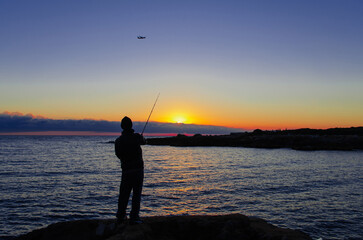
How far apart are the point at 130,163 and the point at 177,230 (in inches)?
86.1

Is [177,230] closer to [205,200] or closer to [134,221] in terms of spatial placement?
[134,221]

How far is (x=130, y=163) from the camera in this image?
22.3 feet

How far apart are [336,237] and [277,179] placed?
1162 cm

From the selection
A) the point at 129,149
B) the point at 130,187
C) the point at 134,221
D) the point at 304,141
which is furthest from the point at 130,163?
the point at 304,141

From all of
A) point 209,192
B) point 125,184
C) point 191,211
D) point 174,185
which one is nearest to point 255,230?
point 125,184

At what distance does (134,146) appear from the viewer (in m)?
6.77

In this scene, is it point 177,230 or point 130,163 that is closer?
point 130,163

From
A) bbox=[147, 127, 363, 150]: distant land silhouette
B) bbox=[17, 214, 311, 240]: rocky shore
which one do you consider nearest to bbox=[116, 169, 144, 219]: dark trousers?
bbox=[17, 214, 311, 240]: rocky shore

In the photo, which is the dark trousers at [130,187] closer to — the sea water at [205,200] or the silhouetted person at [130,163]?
the silhouetted person at [130,163]

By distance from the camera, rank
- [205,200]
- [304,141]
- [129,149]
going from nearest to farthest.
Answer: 1. [129,149]
2. [205,200]
3. [304,141]

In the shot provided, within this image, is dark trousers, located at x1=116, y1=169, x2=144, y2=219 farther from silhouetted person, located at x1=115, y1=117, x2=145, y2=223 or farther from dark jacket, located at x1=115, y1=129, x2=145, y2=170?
dark jacket, located at x1=115, y1=129, x2=145, y2=170

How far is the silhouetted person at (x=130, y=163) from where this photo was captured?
6770 mm

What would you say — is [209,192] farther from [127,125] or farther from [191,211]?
[127,125]

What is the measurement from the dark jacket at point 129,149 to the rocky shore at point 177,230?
1518 mm
